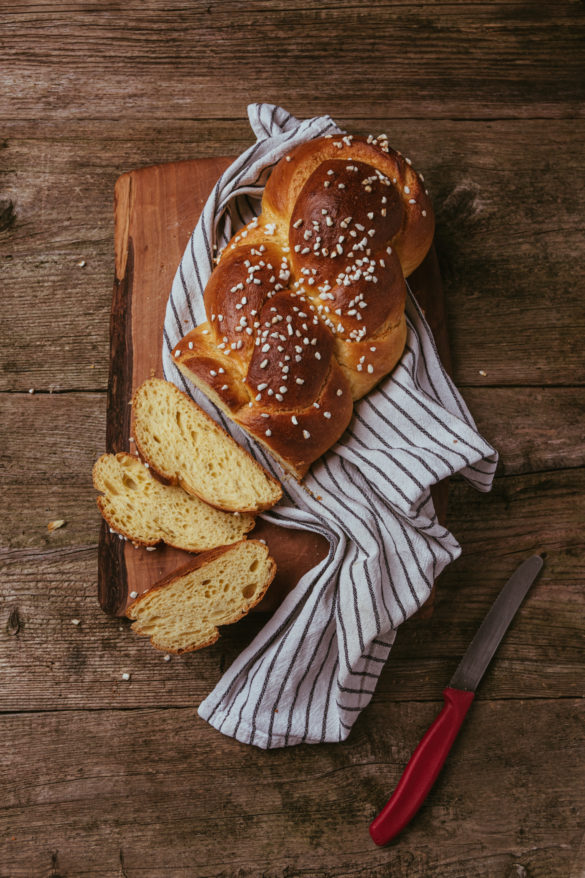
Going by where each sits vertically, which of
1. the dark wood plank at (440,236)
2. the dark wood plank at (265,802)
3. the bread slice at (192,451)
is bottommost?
the dark wood plank at (265,802)

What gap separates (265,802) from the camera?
169 cm

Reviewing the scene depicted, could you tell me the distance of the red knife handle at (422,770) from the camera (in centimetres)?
164

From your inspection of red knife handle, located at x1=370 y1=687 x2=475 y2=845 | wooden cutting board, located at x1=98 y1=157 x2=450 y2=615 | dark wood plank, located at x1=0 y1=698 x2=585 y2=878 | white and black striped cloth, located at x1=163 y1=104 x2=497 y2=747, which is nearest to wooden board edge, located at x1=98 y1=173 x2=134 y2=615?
wooden cutting board, located at x1=98 y1=157 x2=450 y2=615

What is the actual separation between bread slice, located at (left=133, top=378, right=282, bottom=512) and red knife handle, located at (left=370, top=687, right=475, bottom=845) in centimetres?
68

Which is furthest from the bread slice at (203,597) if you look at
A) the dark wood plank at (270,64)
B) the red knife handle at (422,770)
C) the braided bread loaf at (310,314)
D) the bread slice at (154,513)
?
the dark wood plank at (270,64)

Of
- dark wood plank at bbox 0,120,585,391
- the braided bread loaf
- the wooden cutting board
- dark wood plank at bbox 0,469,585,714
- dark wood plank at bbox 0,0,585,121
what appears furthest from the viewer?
dark wood plank at bbox 0,0,585,121

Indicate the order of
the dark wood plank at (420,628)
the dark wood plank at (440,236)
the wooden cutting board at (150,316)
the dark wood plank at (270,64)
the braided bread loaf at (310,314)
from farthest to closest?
the dark wood plank at (270,64) → the dark wood plank at (440,236) → the dark wood plank at (420,628) → the wooden cutting board at (150,316) → the braided bread loaf at (310,314)

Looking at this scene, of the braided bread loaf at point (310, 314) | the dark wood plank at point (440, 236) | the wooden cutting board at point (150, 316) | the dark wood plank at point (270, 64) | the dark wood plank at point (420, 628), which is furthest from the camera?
the dark wood plank at point (270, 64)

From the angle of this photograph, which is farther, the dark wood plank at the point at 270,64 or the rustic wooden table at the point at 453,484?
the dark wood plank at the point at 270,64

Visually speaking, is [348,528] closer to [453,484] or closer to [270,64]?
[453,484]

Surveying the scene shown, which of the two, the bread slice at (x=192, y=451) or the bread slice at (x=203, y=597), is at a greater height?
the bread slice at (x=192, y=451)

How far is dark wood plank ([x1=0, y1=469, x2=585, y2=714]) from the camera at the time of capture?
1.73 meters

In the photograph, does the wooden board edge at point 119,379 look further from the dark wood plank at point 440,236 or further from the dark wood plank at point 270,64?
the dark wood plank at point 270,64

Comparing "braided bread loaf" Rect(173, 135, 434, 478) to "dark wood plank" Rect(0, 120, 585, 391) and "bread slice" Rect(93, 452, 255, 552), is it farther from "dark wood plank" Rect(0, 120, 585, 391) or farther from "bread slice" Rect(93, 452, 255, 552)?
"dark wood plank" Rect(0, 120, 585, 391)
